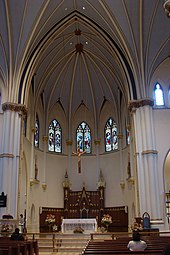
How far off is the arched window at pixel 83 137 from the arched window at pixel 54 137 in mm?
2110

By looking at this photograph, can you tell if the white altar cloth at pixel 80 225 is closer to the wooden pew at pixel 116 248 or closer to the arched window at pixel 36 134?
the arched window at pixel 36 134

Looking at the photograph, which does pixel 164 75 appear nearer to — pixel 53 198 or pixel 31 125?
pixel 31 125

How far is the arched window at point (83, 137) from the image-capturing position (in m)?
33.7

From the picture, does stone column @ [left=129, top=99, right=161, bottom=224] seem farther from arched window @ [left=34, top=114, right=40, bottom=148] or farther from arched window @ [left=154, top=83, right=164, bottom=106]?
arched window @ [left=34, top=114, right=40, bottom=148]

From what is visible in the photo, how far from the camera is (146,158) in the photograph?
69.7ft

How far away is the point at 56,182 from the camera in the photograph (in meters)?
31.3

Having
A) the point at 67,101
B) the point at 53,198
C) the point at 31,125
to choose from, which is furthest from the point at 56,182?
the point at 67,101

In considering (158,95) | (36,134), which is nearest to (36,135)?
(36,134)

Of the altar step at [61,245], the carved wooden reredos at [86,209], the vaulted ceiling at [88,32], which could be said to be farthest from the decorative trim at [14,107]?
the carved wooden reredos at [86,209]

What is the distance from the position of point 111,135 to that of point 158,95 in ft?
32.8

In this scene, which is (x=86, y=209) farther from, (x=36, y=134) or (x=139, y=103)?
(x=139, y=103)

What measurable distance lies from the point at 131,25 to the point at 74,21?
521 cm

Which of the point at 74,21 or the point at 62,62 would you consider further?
the point at 62,62

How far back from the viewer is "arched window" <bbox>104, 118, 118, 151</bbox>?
106 feet
